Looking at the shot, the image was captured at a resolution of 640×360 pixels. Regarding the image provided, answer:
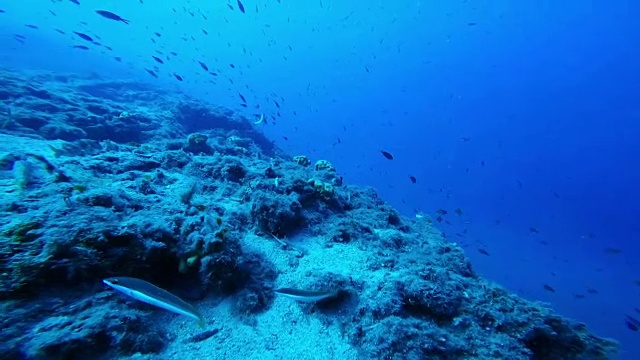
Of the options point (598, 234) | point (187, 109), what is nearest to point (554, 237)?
point (598, 234)

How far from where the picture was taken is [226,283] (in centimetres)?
412

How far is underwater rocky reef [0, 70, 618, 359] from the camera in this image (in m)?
2.91

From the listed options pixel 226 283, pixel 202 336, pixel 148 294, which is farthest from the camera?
pixel 226 283

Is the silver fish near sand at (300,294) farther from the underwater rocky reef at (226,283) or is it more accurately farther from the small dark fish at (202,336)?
the small dark fish at (202,336)

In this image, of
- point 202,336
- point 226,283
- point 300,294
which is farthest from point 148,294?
point 300,294

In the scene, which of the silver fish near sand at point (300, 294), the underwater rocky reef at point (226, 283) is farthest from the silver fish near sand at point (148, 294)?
the silver fish near sand at point (300, 294)

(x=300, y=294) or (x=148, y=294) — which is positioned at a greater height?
(x=300, y=294)

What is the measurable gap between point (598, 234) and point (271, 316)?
12040cm

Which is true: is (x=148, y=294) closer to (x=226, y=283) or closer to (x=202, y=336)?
(x=202, y=336)

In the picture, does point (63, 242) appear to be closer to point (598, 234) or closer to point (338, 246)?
point (338, 246)

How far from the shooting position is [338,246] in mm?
5859

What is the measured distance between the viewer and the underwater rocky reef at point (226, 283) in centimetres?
291

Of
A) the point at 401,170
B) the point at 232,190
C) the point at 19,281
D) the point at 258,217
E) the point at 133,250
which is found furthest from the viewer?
the point at 401,170

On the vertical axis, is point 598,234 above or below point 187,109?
above
